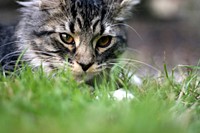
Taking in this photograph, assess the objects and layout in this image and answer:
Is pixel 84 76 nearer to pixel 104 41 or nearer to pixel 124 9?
pixel 104 41

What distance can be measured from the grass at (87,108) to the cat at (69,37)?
0.34 meters

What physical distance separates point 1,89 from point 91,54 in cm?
98

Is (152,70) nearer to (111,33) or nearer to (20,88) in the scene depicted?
(111,33)

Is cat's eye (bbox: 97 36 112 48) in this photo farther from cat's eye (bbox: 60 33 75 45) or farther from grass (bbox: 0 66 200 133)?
grass (bbox: 0 66 200 133)

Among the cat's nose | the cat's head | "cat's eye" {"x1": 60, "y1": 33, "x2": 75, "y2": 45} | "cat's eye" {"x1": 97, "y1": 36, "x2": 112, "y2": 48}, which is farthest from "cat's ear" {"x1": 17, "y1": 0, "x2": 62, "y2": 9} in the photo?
the cat's nose

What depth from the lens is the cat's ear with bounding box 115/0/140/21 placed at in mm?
4000

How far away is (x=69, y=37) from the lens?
3686mm

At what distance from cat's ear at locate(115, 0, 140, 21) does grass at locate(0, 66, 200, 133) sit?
2.72 ft

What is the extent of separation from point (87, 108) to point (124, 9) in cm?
177

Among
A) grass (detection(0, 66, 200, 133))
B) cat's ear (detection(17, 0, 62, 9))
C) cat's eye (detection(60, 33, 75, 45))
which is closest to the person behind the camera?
grass (detection(0, 66, 200, 133))

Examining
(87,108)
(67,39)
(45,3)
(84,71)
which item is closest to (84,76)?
(84,71)

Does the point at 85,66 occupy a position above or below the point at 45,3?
below

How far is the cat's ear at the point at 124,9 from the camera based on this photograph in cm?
400

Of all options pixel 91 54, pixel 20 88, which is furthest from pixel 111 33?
pixel 20 88
